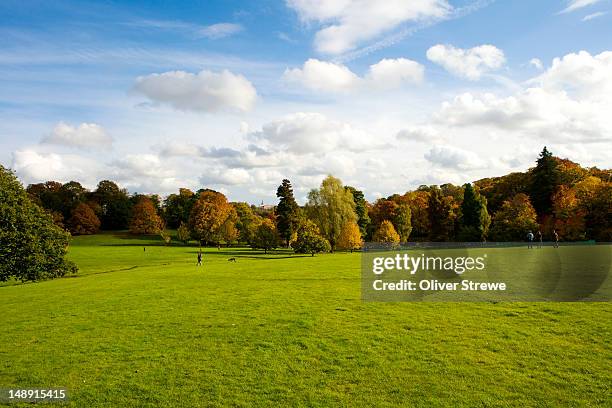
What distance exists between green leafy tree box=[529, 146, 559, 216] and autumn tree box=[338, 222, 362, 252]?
44737 mm

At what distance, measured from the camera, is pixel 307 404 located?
996 centimetres

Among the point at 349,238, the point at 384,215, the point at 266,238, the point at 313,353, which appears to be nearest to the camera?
the point at 313,353

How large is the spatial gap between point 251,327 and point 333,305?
4828 millimetres

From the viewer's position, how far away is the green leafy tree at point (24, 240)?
36281mm

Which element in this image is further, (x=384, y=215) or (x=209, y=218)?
(x=384, y=215)

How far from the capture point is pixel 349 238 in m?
71.6

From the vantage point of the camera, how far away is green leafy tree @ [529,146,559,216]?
296 ft

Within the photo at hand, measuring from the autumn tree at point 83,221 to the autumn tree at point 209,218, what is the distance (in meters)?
35.2

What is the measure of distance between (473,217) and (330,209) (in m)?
34.5

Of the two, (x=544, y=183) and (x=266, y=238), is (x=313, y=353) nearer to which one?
(x=266, y=238)

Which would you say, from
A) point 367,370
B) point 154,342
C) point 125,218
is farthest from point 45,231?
point 125,218

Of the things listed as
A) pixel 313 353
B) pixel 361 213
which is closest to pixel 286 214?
→ pixel 361 213

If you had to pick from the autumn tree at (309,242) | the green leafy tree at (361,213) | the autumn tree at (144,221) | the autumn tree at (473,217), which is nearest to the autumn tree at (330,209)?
the autumn tree at (309,242)

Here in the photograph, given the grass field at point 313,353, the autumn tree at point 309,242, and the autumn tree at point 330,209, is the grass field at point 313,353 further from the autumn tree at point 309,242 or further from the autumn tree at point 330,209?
the autumn tree at point 330,209
